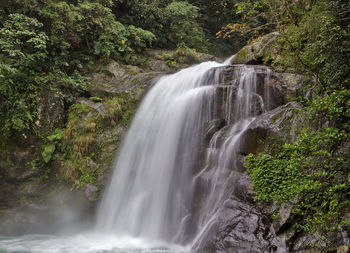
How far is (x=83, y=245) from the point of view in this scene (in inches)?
213

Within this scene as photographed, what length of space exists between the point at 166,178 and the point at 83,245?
8.23 feet

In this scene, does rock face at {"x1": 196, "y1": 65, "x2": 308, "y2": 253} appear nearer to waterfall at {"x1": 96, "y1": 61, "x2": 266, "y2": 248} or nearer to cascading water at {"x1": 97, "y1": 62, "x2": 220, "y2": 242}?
waterfall at {"x1": 96, "y1": 61, "x2": 266, "y2": 248}

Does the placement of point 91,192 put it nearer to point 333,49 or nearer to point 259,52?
point 333,49

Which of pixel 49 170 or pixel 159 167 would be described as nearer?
pixel 159 167

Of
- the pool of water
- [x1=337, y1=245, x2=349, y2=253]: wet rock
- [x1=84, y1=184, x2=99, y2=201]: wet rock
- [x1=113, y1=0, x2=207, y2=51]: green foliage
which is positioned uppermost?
[x1=113, y1=0, x2=207, y2=51]: green foliage

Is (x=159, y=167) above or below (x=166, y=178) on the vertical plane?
above

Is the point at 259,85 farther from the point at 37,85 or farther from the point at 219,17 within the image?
the point at 219,17

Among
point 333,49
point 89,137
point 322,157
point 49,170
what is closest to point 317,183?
point 322,157

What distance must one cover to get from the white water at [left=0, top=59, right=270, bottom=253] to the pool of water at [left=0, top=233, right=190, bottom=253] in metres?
0.02

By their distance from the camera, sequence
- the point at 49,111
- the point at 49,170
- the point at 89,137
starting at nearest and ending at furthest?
the point at 49,170 → the point at 89,137 → the point at 49,111

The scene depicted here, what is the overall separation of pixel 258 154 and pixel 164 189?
252cm

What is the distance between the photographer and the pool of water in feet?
16.1

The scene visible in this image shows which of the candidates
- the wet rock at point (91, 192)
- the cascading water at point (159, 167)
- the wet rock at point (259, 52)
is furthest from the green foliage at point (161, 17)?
the wet rock at point (91, 192)

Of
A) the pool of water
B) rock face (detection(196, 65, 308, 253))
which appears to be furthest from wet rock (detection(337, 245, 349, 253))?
the pool of water
